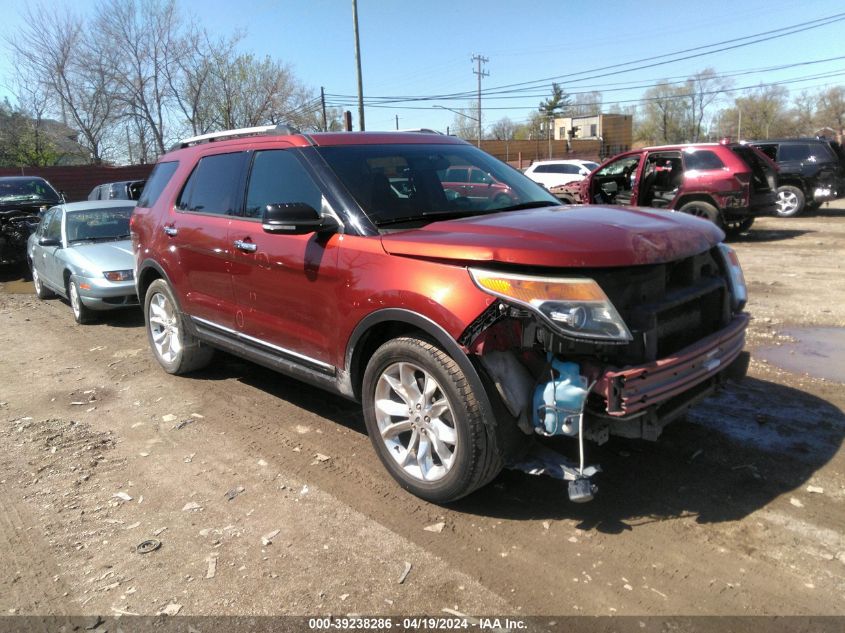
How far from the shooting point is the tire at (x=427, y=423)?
2977 millimetres

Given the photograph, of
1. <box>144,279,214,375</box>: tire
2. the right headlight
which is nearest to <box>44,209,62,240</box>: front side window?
<box>144,279,214,375</box>: tire

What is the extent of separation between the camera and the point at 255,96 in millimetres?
35312

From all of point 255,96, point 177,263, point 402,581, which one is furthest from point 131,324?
point 255,96

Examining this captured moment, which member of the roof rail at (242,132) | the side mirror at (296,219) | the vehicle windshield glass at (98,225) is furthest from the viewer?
the vehicle windshield glass at (98,225)

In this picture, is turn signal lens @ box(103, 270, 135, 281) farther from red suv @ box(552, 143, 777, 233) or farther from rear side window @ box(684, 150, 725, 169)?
rear side window @ box(684, 150, 725, 169)

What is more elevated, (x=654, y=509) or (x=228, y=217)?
(x=228, y=217)

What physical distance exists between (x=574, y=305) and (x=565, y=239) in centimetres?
34

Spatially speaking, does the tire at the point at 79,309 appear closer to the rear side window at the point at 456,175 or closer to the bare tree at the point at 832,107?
the rear side window at the point at 456,175

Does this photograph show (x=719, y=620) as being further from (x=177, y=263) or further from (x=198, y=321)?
(x=177, y=263)

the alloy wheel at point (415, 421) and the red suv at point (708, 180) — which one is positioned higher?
the red suv at point (708, 180)

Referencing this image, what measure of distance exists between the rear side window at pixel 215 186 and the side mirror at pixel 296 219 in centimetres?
103

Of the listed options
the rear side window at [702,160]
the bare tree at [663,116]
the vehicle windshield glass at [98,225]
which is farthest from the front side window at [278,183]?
the bare tree at [663,116]

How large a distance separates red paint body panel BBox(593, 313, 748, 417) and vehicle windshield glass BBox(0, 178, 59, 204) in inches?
552

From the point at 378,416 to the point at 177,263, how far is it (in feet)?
8.62
